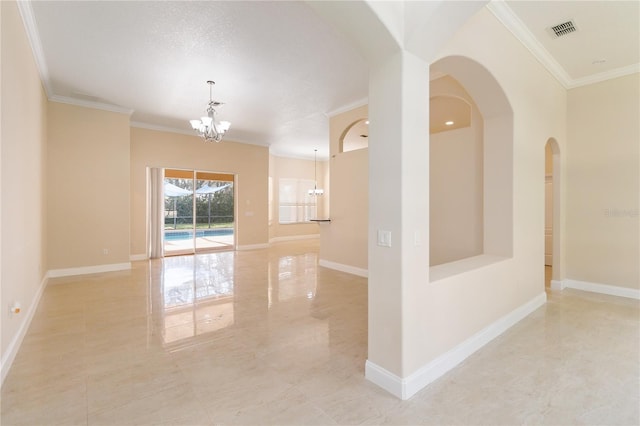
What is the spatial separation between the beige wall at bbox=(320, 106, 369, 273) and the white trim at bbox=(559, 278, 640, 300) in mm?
3359

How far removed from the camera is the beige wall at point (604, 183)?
14.3 feet

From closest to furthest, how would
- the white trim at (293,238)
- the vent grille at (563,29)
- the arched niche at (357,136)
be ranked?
the vent grille at (563,29) < the arched niche at (357,136) < the white trim at (293,238)

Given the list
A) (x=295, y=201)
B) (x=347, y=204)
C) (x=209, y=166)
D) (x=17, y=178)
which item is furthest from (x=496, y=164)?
(x=295, y=201)

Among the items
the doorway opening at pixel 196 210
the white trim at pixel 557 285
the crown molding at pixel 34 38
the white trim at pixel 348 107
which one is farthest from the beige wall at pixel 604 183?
the doorway opening at pixel 196 210

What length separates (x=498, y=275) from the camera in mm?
3221

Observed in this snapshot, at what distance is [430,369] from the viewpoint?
7.66 feet

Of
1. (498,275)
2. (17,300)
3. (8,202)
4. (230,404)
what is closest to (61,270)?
(17,300)

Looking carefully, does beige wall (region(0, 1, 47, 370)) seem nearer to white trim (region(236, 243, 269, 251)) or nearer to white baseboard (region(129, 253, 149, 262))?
white baseboard (region(129, 253, 149, 262))

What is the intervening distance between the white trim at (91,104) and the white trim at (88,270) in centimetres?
314

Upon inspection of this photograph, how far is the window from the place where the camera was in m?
11.3

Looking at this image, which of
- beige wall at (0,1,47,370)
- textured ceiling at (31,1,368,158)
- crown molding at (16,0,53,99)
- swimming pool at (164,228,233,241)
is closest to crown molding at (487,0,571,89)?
textured ceiling at (31,1,368,158)

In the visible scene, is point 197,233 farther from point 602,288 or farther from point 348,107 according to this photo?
point 602,288

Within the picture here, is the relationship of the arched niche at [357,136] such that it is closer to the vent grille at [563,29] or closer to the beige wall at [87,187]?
the vent grille at [563,29]

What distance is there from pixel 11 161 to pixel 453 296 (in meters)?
4.19
